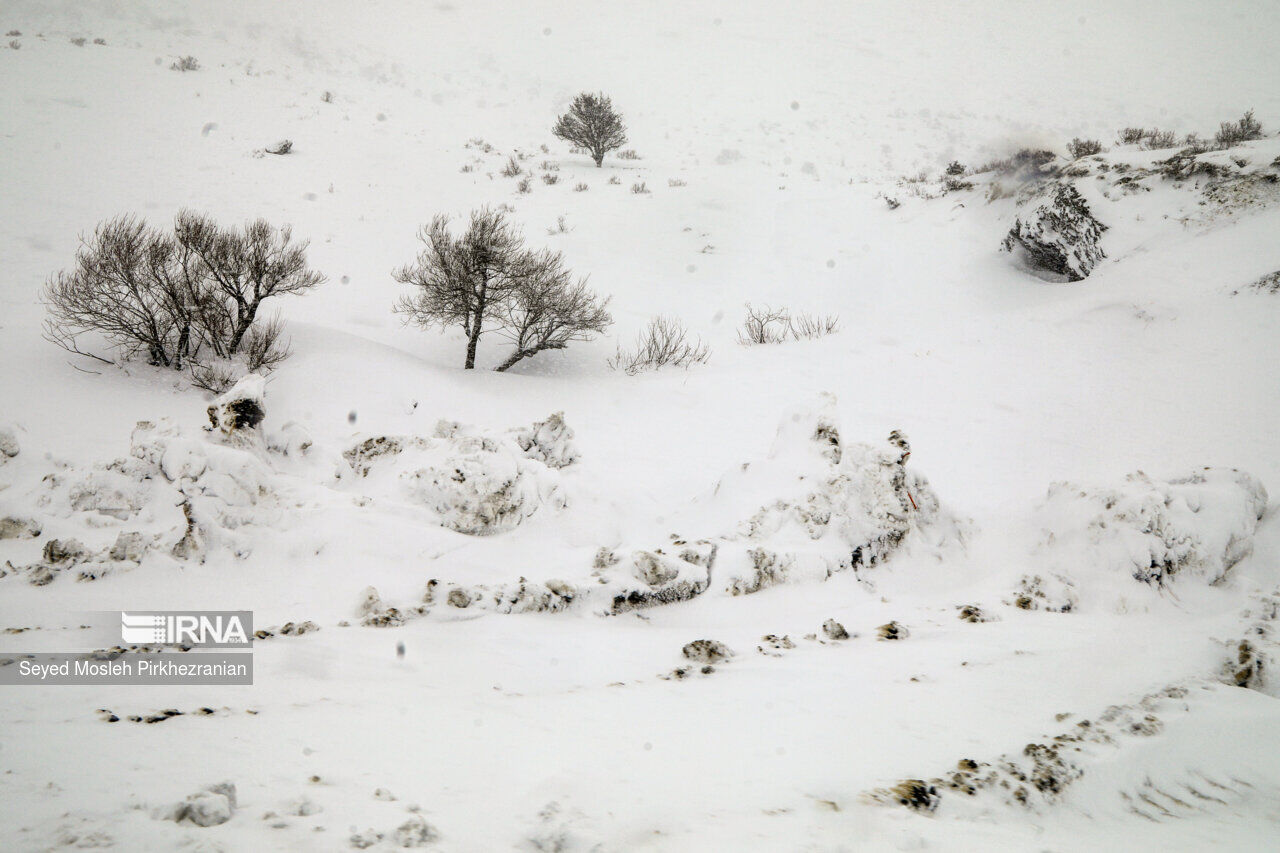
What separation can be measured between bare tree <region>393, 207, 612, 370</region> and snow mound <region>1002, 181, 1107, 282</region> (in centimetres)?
829

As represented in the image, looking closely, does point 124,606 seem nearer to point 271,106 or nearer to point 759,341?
point 759,341

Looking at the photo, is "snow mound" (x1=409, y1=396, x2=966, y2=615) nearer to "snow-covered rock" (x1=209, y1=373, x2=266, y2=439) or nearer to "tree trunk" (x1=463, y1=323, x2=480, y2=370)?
"snow-covered rock" (x1=209, y1=373, x2=266, y2=439)

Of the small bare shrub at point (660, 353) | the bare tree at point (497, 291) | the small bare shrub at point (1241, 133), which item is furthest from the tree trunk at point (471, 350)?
the small bare shrub at point (1241, 133)

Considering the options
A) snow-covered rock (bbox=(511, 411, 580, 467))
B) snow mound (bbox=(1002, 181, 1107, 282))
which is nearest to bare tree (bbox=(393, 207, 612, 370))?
snow-covered rock (bbox=(511, 411, 580, 467))

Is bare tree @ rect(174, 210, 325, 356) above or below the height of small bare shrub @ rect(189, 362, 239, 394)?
above

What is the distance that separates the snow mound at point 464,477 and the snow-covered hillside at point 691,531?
29 mm

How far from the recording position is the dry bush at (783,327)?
12161 millimetres

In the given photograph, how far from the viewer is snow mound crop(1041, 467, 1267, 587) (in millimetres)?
3830

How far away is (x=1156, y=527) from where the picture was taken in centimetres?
→ 388

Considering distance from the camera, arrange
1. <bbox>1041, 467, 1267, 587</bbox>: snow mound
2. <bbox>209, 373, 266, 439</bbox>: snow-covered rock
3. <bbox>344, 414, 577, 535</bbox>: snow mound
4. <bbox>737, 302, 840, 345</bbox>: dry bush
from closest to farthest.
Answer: <bbox>1041, 467, 1267, 587</bbox>: snow mound
<bbox>344, 414, 577, 535</bbox>: snow mound
<bbox>209, 373, 266, 439</bbox>: snow-covered rock
<bbox>737, 302, 840, 345</bbox>: dry bush

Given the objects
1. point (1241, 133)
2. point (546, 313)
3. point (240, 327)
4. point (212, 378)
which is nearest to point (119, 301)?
point (240, 327)

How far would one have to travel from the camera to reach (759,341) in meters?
12.3

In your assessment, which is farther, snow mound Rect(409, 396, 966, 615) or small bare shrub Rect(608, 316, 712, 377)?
small bare shrub Rect(608, 316, 712, 377)

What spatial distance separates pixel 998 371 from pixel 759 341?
14.9 ft
